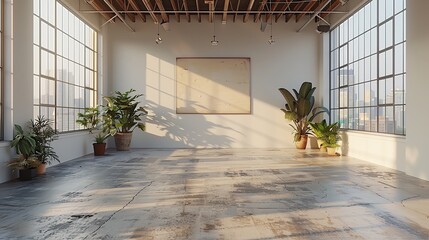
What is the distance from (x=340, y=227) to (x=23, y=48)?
578cm

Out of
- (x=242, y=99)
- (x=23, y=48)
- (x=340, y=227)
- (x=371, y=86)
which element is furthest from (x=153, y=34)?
(x=340, y=227)

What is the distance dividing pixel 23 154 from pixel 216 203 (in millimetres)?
3454

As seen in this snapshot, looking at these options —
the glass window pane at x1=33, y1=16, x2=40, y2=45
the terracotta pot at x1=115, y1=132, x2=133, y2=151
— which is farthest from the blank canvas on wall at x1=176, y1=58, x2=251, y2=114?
the glass window pane at x1=33, y1=16, x2=40, y2=45

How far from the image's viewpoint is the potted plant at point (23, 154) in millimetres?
6117

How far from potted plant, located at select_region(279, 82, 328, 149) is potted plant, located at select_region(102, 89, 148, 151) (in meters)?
4.14

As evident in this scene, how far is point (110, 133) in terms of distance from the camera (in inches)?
418

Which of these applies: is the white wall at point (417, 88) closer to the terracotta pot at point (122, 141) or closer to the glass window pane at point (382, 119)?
the glass window pane at point (382, 119)

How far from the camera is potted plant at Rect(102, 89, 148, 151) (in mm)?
10766

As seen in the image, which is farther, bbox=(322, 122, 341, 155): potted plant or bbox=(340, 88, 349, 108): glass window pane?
bbox=(340, 88, 349, 108): glass window pane

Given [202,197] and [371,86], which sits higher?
[371,86]

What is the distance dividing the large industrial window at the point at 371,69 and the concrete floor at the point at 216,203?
4.52ft

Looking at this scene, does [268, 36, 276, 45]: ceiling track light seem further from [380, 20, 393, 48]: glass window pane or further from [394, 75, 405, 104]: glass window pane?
[394, 75, 405, 104]: glass window pane

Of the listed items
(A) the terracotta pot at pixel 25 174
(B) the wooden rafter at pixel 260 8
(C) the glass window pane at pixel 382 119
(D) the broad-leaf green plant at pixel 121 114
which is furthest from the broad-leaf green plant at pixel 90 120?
(C) the glass window pane at pixel 382 119

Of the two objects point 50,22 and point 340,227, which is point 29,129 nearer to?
point 50,22
